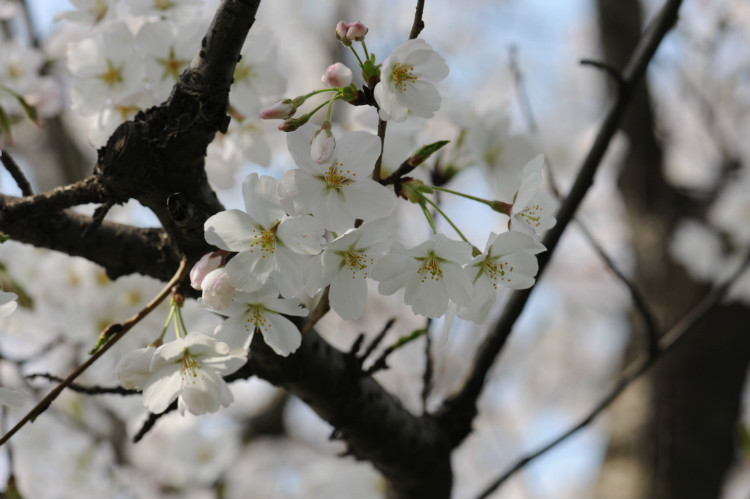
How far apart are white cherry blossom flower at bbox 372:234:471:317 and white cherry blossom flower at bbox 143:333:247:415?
8.7 inches

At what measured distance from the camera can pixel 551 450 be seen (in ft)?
4.82

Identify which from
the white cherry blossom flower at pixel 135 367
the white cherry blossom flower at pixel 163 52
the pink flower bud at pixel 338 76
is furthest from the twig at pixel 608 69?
the white cherry blossom flower at pixel 135 367

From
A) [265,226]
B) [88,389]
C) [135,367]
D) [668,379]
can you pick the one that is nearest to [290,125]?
[265,226]

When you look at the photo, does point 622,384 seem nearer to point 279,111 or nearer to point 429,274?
point 429,274

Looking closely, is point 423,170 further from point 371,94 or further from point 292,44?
point 292,44

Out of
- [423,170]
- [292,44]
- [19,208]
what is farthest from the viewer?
[292,44]

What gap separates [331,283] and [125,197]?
31 cm

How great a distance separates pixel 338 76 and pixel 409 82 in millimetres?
87

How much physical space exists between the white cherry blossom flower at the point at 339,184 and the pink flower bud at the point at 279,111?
0.04 meters

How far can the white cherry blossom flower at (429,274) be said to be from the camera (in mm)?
774

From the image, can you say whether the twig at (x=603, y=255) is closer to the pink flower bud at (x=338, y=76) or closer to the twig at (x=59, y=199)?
the pink flower bud at (x=338, y=76)

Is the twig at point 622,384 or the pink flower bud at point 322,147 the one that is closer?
the pink flower bud at point 322,147

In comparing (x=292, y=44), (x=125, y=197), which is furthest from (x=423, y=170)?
(x=292, y=44)

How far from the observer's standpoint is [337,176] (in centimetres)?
75
